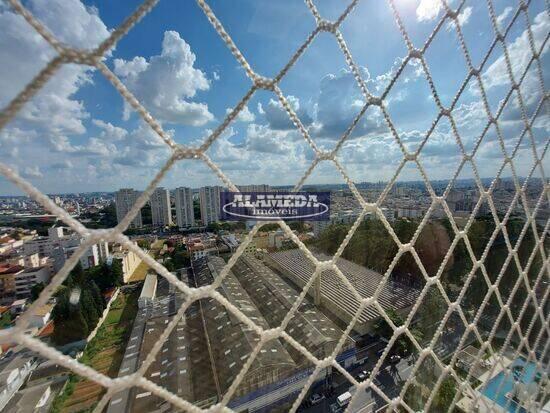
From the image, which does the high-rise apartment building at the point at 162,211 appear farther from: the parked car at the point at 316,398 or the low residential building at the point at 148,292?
the parked car at the point at 316,398

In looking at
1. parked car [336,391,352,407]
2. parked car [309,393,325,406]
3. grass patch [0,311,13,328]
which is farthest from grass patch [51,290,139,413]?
parked car [336,391,352,407]

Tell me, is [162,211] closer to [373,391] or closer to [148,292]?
[148,292]

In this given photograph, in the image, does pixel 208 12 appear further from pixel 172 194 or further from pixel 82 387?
pixel 172 194

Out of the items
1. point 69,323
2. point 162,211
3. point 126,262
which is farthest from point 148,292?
point 162,211

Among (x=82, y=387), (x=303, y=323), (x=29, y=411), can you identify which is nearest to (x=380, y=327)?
(x=303, y=323)

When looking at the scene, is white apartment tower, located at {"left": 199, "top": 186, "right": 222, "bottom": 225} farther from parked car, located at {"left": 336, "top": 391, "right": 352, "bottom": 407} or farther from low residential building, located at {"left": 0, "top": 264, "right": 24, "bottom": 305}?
parked car, located at {"left": 336, "top": 391, "right": 352, "bottom": 407}

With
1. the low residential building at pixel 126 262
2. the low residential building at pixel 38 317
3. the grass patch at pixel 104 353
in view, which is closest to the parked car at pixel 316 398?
the grass patch at pixel 104 353
